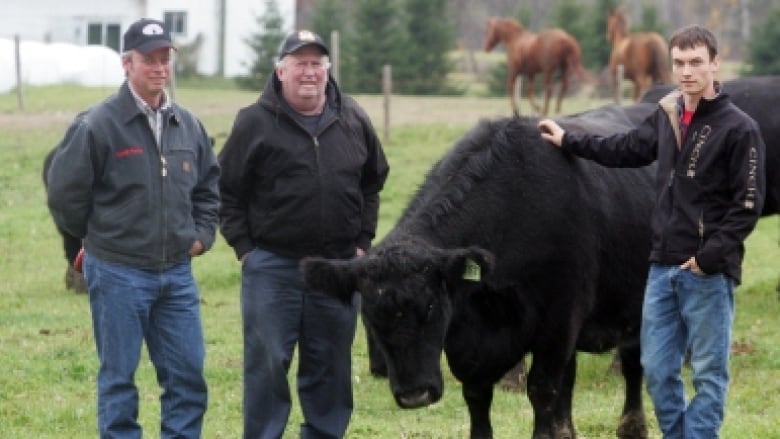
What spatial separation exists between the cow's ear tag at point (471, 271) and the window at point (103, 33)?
54097mm

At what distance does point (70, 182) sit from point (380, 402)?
411 centimetres

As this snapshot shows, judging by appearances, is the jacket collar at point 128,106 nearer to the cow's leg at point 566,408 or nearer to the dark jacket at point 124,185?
the dark jacket at point 124,185

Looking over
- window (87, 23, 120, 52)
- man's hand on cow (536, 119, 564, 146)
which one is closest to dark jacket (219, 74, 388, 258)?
man's hand on cow (536, 119, 564, 146)

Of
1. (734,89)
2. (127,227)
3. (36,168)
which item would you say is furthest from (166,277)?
(36,168)

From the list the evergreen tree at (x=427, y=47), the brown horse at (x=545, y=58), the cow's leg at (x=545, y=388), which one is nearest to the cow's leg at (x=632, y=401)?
the cow's leg at (x=545, y=388)

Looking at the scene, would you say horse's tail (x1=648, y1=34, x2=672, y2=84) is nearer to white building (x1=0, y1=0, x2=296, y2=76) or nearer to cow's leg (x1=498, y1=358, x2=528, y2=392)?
cow's leg (x1=498, y1=358, x2=528, y2=392)

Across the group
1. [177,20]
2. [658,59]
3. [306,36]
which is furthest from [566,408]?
[177,20]

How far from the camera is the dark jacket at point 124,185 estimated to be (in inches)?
284

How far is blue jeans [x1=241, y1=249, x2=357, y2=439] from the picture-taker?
7.86 m

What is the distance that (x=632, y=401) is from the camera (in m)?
9.46

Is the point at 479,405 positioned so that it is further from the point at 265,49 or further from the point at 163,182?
the point at 265,49

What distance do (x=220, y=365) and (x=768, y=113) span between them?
5.14m

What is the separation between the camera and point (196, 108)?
31.7 metres

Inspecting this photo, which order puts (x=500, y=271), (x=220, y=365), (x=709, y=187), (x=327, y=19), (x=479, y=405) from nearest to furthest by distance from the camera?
(x=709, y=187) < (x=500, y=271) < (x=479, y=405) < (x=220, y=365) < (x=327, y=19)
